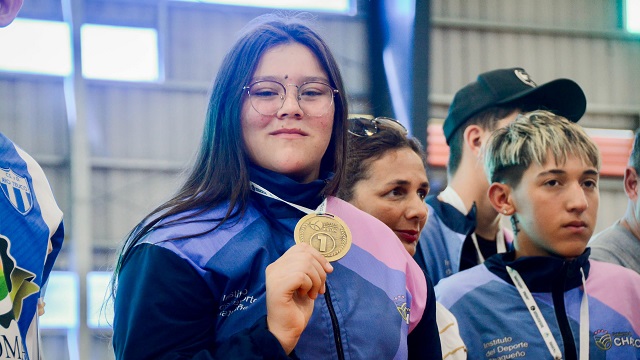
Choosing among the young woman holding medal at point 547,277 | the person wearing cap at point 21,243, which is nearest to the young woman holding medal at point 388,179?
the young woman holding medal at point 547,277

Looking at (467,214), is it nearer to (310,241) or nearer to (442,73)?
(310,241)

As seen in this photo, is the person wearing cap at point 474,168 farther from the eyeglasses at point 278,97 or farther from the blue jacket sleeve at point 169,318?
the blue jacket sleeve at point 169,318

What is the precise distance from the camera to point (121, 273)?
71.7 inches

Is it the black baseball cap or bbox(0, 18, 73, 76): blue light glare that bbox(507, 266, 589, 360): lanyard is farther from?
bbox(0, 18, 73, 76): blue light glare

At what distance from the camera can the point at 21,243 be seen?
1.80 metres

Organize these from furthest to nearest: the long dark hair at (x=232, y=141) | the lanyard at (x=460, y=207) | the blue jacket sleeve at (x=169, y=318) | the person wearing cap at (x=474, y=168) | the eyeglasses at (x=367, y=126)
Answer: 1. the lanyard at (x=460, y=207)
2. the person wearing cap at (x=474, y=168)
3. the eyeglasses at (x=367, y=126)
4. the long dark hair at (x=232, y=141)
5. the blue jacket sleeve at (x=169, y=318)

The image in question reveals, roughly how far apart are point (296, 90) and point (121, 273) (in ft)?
1.74

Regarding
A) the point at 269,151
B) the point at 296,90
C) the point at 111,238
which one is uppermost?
the point at 296,90

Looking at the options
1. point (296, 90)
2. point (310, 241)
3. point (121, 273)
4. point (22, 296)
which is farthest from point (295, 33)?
point (22, 296)

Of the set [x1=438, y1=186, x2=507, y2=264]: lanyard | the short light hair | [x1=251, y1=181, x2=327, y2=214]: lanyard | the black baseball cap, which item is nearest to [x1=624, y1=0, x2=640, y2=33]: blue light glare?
the black baseball cap

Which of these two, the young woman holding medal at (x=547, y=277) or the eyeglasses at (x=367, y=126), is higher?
the eyeglasses at (x=367, y=126)

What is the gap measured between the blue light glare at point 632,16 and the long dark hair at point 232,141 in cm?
1032

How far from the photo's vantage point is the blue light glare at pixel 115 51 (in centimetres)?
1055

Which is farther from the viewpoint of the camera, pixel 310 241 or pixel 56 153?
pixel 56 153
